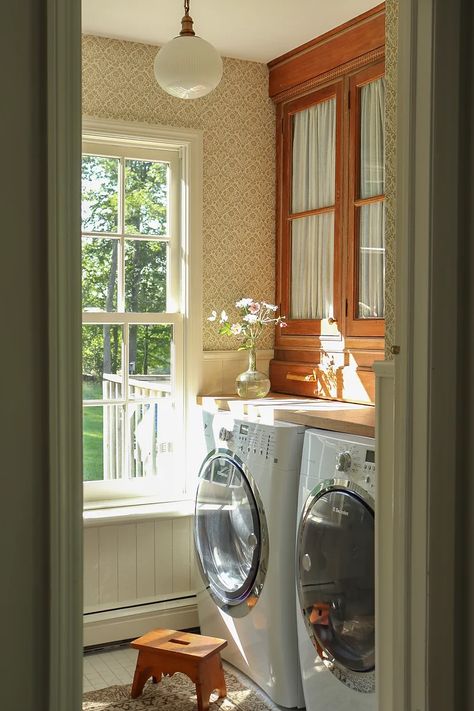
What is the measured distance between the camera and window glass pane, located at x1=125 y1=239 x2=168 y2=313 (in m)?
3.96

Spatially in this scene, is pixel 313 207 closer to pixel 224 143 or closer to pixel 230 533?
pixel 224 143

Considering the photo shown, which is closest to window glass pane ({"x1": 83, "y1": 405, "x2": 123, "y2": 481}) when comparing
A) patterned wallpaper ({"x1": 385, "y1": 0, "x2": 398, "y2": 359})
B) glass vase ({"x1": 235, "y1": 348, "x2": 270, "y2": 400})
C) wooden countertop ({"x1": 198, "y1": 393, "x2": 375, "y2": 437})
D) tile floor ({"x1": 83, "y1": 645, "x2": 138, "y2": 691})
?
wooden countertop ({"x1": 198, "y1": 393, "x2": 375, "y2": 437})

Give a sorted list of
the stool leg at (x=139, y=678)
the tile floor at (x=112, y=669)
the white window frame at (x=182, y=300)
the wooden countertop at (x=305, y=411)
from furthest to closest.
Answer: the white window frame at (x=182, y=300) → the tile floor at (x=112, y=669) → the stool leg at (x=139, y=678) → the wooden countertop at (x=305, y=411)

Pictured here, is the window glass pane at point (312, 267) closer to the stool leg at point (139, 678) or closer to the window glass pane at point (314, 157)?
the window glass pane at point (314, 157)

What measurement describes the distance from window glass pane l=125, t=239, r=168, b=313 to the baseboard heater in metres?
1.36

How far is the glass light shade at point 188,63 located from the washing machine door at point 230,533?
1.46 m

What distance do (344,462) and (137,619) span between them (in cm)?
155

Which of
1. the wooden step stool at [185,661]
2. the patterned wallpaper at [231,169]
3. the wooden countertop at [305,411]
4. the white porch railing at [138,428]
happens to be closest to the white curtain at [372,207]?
the wooden countertop at [305,411]

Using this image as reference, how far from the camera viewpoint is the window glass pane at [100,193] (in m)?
3.87
